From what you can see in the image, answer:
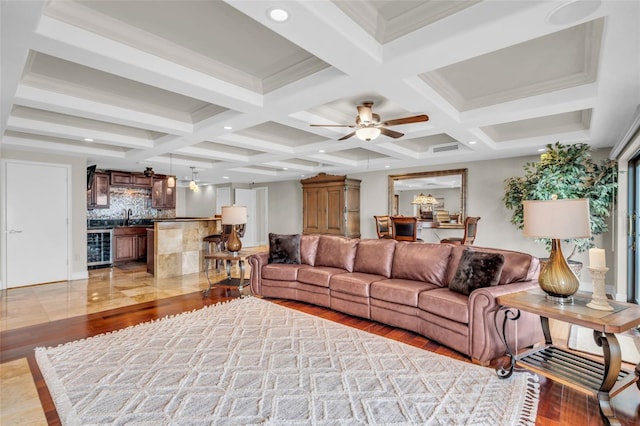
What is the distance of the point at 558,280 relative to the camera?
86.9 inches

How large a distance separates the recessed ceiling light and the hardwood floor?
2.73 metres

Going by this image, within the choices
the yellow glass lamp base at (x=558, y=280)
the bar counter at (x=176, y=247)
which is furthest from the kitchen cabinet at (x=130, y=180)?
→ the yellow glass lamp base at (x=558, y=280)

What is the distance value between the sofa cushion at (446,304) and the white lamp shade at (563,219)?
913mm

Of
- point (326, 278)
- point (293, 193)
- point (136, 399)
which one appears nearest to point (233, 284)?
point (326, 278)

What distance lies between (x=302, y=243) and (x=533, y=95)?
3.40m

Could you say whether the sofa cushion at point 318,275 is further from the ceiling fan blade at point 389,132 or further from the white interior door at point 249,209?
the white interior door at point 249,209

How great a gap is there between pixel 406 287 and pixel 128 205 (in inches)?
334

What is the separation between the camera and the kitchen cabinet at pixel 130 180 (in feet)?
26.7

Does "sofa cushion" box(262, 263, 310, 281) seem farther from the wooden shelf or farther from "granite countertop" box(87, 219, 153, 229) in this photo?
"granite countertop" box(87, 219, 153, 229)

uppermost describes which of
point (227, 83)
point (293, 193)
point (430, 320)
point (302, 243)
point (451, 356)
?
point (227, 83)

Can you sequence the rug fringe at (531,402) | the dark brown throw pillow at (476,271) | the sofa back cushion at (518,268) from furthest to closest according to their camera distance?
1. the sofa back cushion at (518,268)
2. the dark brown throw pillow at (476,271)
3. the rug fringe at (531,402)

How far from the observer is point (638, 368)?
1.96m

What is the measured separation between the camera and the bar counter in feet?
19.8

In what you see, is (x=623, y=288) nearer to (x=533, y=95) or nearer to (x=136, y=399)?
(x=533, y=95)
